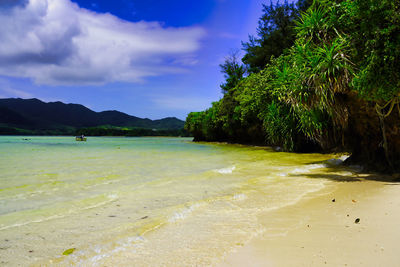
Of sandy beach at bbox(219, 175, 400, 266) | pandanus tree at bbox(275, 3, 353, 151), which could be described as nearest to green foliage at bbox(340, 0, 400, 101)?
pandanus tree at bbox(275, 3, 353, 151)

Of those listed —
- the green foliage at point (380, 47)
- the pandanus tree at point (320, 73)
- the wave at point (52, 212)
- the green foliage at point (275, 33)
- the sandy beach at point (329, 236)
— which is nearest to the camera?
the sandy beach at point (329, 236)

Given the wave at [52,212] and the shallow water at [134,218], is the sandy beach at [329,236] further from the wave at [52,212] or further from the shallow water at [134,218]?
the wave at [52,212]

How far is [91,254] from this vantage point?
237 centimetres

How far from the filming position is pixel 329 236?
253 cm

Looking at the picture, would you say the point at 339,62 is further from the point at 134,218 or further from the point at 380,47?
the point at 134,218

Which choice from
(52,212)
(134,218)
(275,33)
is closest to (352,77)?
(134,218)

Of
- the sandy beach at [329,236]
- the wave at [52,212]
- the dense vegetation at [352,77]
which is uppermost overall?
the dense vegetation at [352,77]

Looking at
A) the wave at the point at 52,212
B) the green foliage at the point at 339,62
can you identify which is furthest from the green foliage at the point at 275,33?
the wave at the point at 52,212

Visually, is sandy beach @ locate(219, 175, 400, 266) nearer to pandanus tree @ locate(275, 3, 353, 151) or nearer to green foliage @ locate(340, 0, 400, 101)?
green foliage @ locate(340, 0, 400, 101)

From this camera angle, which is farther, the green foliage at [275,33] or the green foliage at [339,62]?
the green foliage at [275,33]

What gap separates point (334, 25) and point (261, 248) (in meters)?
7.92

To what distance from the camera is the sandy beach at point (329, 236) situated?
6.60ft

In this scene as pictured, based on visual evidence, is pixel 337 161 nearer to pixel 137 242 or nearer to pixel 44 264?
pixel 137 242

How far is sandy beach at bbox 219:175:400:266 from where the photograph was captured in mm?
2013
